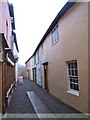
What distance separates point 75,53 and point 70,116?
2826mm

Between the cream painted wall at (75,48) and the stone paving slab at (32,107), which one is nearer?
the cream painted wall at (75,48)

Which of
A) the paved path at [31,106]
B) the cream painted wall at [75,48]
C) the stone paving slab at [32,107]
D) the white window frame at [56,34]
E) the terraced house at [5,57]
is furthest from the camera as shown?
the white window frame at [56,34]

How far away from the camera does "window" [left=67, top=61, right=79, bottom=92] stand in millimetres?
8008

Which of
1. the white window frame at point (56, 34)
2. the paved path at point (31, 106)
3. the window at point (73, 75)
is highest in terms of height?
the white window frame at point (56, 34)

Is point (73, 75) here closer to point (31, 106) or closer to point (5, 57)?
point (31, 106)

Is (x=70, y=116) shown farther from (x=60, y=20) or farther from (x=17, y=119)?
(x=60, y=20)

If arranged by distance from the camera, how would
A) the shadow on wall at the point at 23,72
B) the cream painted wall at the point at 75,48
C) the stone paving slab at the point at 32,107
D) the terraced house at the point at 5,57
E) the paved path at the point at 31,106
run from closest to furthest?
1. the cream painted wall at the point at 75,48
2. the terraced house at the point at 5,57
3. the stone paving slab at the point at 32,107
4. the paved path at the point at 31,106
5. the shadow on wall at the point at 23,72

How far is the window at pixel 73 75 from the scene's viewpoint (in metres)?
8.01

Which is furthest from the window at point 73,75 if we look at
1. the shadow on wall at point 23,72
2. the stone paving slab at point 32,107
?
the shadow on wall at point 23,72

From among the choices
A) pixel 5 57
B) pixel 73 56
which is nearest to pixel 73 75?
pixel 73 56

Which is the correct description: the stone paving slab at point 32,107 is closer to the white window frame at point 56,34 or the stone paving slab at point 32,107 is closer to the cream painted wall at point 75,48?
the cream painted wall at point 75,48

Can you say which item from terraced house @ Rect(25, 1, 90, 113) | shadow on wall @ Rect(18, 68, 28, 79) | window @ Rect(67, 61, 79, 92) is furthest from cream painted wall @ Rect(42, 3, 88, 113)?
shadow on wall @ Rect(18, 68, 28, 79)

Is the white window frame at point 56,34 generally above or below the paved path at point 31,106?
above

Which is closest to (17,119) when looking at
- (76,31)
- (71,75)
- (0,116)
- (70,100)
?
(0,116)
